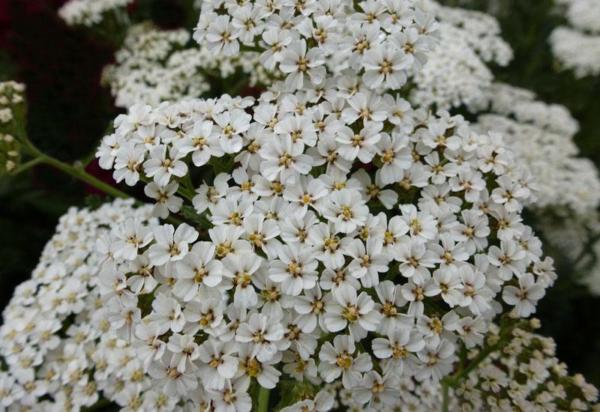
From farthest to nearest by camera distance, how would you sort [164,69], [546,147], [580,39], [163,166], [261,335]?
[580,39] → [546,147] → [164,69] → [163,166] → [261,335]

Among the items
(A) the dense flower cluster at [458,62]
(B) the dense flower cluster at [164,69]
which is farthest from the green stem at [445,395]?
(B) the dense flower cluster at [164,69]

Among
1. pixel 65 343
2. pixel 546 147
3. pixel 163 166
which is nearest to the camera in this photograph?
pixel 163 166

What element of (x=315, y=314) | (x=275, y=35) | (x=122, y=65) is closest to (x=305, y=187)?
(x=315, y=314)

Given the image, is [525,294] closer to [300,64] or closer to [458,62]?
[300,64]

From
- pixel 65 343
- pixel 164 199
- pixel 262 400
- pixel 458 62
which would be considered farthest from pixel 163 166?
pixel 458 62

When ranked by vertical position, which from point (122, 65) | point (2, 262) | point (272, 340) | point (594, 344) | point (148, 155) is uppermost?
point (148, 155)

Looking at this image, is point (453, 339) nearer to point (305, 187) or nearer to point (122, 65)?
point (305, 187)
